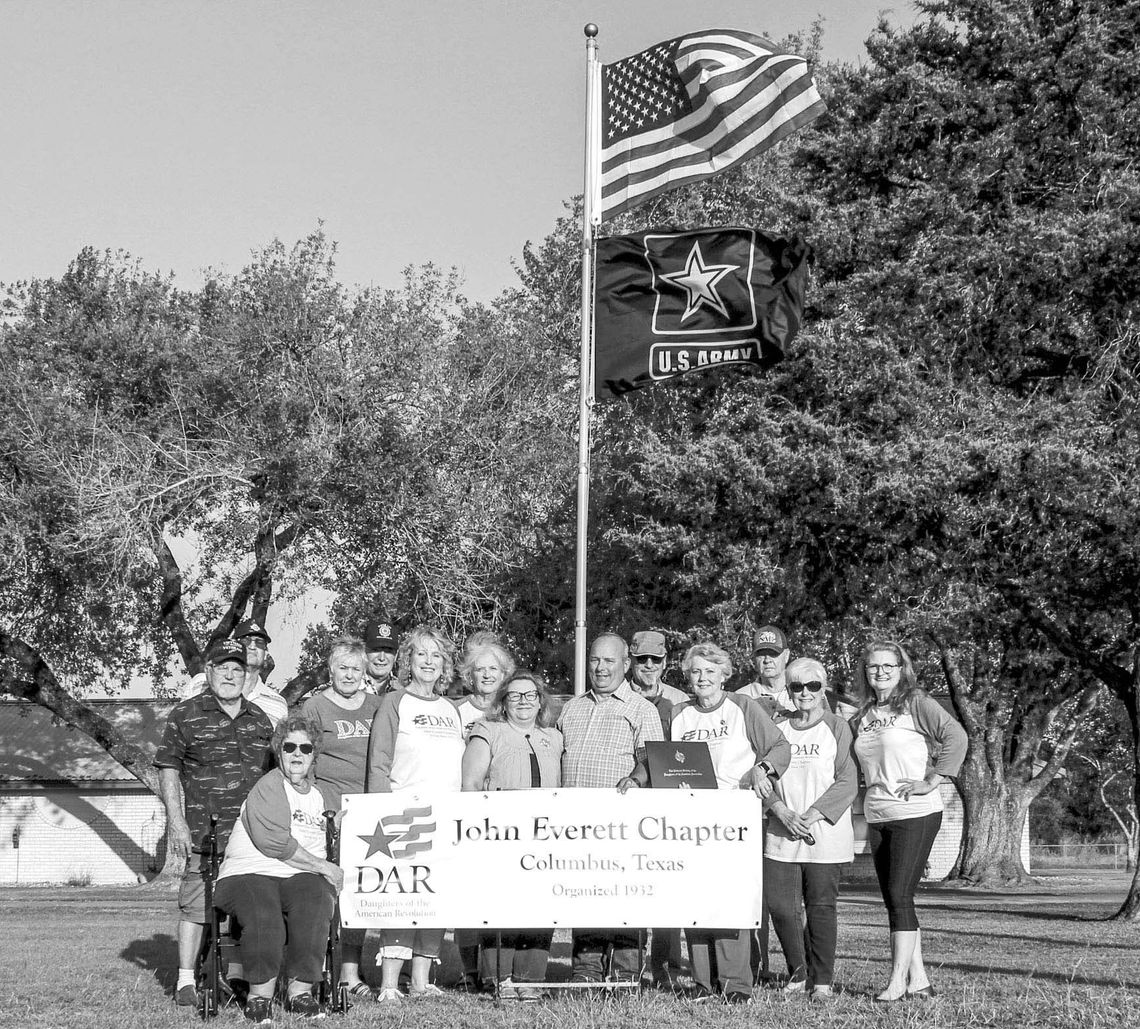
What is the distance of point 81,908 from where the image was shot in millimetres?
20672

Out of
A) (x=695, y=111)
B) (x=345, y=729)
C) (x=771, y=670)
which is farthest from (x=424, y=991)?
(x=695, y=111)

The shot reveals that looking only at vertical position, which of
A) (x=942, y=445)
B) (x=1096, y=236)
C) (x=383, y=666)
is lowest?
(x=383, y=666)

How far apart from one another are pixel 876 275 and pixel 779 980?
12208 millimetres

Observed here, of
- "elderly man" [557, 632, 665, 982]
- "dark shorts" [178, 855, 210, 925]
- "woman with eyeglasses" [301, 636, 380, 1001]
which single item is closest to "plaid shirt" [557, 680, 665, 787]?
"elderly man" [557, 632, 665, 982]

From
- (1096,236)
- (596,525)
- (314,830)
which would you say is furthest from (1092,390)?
(314,830)

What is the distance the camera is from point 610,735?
8086 mm

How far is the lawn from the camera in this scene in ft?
22.1

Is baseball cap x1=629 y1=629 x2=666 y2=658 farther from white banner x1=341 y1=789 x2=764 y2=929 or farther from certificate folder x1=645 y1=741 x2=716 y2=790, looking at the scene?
white banner x1=341 y1=789 x2=764 y2=929

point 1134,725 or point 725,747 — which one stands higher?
point 1134,725

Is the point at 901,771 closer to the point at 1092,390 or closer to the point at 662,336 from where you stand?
the point at 662,336

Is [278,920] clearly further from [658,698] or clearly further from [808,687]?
[808,687]

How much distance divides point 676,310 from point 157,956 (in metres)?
6.82

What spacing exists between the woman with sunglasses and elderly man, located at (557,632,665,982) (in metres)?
1.46

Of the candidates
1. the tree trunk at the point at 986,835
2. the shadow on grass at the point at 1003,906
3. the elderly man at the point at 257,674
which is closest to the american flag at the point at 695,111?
the elderly man at the point at 257,674
